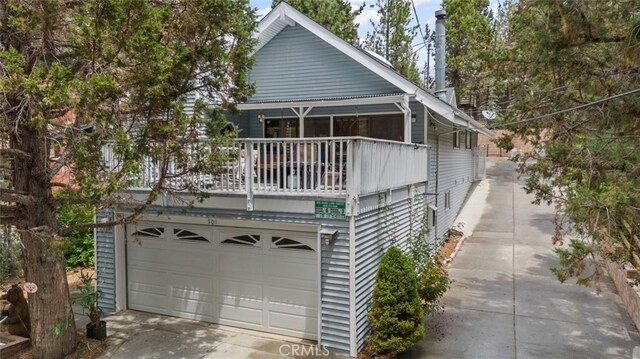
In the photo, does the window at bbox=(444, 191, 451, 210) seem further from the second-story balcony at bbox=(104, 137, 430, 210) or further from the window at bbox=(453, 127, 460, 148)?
the second-story balcony at bbox=(104, 137, 430, 210)

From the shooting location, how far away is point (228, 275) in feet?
27.0

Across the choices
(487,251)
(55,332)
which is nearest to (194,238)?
(55,332)

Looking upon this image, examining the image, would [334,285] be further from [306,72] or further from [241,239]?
[306,72]

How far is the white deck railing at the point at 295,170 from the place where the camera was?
669cm

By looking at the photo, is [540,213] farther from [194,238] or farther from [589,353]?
[194,238]

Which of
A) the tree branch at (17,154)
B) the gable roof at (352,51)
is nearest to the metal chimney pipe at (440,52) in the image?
the gable roof at (352,51)

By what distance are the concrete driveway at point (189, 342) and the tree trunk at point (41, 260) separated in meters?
0.89

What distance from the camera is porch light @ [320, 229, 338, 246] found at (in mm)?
6834

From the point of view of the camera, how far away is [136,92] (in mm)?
5293

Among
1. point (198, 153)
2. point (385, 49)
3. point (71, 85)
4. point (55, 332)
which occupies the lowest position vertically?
point (55, 332)

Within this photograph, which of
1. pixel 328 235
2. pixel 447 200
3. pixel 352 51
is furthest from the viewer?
pixel 447 200

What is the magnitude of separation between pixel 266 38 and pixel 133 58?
768 centimetres

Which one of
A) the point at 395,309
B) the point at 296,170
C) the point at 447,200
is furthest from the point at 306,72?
the point at 395,309

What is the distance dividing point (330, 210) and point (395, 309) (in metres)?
1.82
